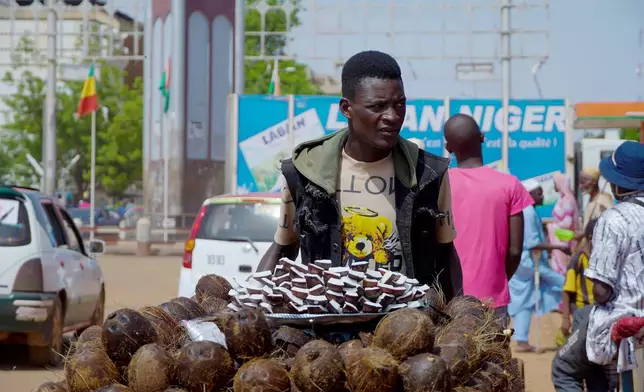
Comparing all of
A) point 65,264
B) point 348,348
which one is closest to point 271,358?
point 348,348

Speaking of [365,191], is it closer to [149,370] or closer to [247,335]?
[247,335]

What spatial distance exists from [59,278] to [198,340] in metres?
7.62

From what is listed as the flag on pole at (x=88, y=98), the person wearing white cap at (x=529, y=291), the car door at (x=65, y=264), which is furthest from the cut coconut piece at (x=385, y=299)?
the flag on pole at (x=88, y=98)

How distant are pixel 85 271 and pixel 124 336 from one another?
8.69m

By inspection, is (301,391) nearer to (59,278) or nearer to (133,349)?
(133,349)

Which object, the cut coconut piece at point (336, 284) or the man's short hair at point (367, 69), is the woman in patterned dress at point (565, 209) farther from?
the cut coconut piece at point (336, 284)

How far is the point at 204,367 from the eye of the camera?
3020 millimetres

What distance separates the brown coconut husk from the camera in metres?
3.14

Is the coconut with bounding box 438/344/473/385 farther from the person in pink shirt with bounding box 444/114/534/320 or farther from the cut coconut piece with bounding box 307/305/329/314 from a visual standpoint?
the person in pink shirt with bounding box 444/114/534/320

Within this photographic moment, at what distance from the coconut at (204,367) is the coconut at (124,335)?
138 millimetres

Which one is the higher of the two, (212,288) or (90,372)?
(212,288)

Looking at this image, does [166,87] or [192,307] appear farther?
[166,87]

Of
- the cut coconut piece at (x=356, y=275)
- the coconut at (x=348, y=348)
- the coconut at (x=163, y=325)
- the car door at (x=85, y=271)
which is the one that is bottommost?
the car door at (x=85, y=271)

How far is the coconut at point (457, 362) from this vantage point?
3.08 meters
